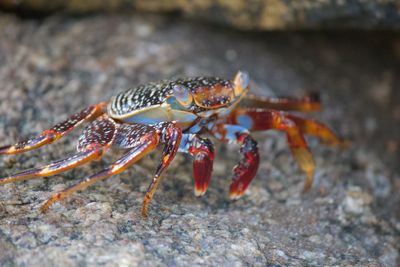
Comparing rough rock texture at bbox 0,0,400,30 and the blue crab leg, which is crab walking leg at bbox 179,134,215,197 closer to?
the blue crab leg

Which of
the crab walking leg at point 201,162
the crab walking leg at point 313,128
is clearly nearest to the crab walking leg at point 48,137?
the crab walking leg at point 201,162

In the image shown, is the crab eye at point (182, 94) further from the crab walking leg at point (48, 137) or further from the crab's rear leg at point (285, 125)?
the crab walking leg at point (48, 137)

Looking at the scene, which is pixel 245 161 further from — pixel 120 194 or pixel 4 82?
pixel 4 82

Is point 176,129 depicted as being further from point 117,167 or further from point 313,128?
point 313,128

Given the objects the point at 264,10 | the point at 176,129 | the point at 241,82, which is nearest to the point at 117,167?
the point at 176,129

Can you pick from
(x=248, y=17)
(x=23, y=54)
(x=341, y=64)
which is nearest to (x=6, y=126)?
(x=23, y=54)

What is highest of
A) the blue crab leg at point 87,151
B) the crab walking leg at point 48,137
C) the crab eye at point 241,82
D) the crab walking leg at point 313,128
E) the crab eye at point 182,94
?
the crab eye at point 182,94

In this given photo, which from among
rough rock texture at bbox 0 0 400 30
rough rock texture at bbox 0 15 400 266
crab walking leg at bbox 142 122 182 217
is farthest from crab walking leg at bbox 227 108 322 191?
rough rock texture at bbox 0 0 400 30
